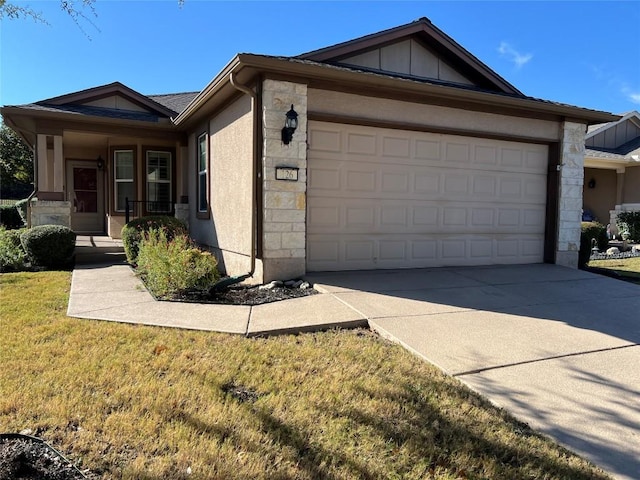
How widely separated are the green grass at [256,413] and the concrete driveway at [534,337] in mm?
243

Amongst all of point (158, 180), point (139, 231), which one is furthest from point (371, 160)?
point (158, 180)

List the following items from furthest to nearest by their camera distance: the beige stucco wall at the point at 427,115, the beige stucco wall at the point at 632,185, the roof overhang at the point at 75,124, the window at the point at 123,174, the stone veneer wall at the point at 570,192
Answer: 1. the beige stucco wall at the point at 632,185
2. the window at the point at 123,174
3. the roof overhang at the point at 75,124
4. the stone veneer wall at the point at 570,192
5. the beige stucco wall at the point at 427,115

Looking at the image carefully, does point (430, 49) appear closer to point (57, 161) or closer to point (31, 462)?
point (57, 161)

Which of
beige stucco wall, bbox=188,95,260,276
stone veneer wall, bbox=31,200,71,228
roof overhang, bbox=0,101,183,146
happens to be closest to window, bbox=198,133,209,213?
beige stucco wall, bbox=188,95,260,276

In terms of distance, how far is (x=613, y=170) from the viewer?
18312 millimetres

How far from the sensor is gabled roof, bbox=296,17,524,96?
7.82 m

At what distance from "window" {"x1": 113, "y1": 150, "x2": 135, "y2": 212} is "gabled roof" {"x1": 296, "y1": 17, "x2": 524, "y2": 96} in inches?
269

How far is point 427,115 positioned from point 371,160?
4.42 ft

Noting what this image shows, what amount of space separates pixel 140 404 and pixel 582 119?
9.49 meters

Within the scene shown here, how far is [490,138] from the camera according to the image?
8.27m

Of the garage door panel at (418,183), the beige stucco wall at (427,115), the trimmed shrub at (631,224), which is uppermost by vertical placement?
the beige stucco wall at (427,115)

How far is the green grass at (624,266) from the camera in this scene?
8620mm

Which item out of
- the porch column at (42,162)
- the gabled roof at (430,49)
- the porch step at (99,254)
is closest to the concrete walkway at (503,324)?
the porch step at (99,254)

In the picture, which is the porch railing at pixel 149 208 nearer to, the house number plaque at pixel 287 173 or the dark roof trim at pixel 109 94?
the dark roof trim at pixel 109 94
